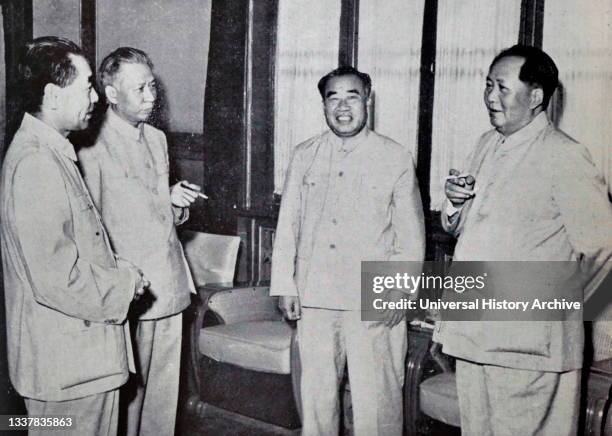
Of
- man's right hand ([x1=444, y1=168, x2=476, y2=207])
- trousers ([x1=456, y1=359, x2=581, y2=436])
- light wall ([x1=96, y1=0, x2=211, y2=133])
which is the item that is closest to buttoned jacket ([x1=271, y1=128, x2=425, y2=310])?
man's right hand ([x1=444, y1=168, x2=476, y2=207])

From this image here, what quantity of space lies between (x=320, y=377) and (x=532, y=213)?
3.20 feet

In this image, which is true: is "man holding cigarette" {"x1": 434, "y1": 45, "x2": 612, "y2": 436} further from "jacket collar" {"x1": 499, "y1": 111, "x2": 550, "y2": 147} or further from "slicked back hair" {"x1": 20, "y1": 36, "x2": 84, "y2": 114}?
"slicked back hair" {"x1": 20, "y1": 36, "x2": 84, "y2": 114}

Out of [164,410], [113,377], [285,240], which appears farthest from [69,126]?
[164,410]

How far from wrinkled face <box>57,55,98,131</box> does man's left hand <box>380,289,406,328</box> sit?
117 centimetres

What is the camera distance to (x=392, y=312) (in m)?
2.35

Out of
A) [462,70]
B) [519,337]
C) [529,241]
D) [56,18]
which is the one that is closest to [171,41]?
[56,18]

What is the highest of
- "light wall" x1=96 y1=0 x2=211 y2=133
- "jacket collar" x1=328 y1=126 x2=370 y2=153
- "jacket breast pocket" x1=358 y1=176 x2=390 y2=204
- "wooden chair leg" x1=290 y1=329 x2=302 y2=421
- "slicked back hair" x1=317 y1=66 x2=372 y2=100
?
"light wall" x1=96 y1=0 x2=211 y2=133

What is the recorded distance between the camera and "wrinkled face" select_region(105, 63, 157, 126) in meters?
2.31

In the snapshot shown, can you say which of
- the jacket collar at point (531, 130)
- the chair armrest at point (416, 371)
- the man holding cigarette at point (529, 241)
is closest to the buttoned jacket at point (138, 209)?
the chair armrest at point (416, 371)

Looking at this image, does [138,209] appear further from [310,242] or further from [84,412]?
[84,412]

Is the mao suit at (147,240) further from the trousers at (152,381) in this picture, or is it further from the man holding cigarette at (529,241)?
the man holding cigarette at (529,241)

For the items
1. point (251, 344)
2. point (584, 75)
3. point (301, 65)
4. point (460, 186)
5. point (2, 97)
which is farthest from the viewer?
point (301, 65)

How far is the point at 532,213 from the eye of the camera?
1.94m

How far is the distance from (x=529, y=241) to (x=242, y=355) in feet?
4.97
